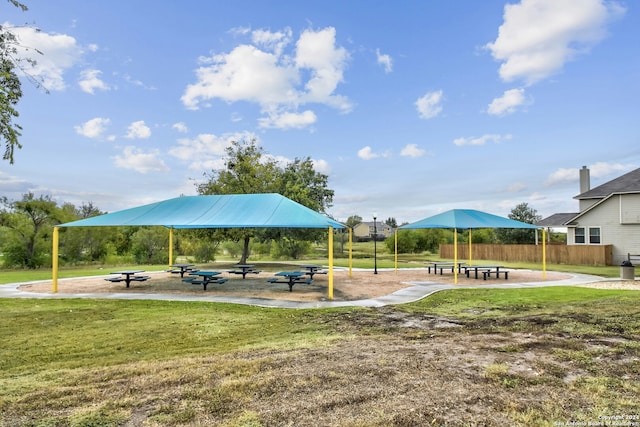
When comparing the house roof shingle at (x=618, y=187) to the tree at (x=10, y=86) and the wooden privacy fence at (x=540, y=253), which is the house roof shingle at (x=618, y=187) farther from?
the tree at (x=10, y=86)

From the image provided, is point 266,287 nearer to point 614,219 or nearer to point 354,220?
point 614,219

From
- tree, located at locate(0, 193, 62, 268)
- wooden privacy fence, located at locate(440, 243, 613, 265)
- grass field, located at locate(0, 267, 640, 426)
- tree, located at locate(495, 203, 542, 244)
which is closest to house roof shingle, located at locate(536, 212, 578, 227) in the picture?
tree, located at locate(495, 203, 542, 244)

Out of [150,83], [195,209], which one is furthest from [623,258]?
[150,83]

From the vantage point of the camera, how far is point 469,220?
52.9 ft

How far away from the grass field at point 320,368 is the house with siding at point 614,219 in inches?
744

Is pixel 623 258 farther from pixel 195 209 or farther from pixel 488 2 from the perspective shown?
pixel 195 209

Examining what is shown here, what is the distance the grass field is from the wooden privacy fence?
18.1 metres

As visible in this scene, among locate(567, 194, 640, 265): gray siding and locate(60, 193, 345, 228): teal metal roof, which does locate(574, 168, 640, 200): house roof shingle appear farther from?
locate(60, 193, 345, 228): teal metal roof

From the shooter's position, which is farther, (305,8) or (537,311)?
(305,8)

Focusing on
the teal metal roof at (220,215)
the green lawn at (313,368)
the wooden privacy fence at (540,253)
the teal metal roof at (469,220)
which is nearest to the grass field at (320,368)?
the green lawn at (313,368)

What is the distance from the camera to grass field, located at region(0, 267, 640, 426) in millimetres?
3197

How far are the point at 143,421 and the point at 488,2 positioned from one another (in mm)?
14030

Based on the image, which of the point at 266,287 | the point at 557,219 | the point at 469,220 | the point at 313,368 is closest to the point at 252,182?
the point at 266,287

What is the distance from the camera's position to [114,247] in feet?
96.4
